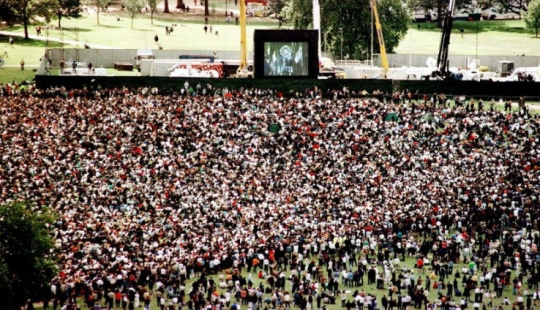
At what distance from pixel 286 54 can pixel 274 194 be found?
23.4 meters

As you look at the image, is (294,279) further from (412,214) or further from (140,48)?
(140,48)

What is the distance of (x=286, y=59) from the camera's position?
99.4 metres

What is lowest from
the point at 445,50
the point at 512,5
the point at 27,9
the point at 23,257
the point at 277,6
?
the point at 23,257

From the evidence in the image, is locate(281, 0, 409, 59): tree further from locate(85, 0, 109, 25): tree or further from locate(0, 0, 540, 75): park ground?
locate(85, 0, 109, 25): tree

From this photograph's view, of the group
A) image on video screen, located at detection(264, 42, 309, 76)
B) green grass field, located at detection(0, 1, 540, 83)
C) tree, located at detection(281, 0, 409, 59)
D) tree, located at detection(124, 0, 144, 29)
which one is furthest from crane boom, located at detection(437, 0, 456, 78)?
tree, located at detection(124, 0, 144, 29)

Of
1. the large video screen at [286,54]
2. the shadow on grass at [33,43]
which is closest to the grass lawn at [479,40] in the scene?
the shadow on grass at [33,43]

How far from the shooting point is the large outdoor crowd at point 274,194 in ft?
210

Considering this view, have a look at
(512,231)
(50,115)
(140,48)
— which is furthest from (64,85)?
(512,231)

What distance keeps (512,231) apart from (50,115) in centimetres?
3296

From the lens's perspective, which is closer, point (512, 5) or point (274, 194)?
point (274, 194)

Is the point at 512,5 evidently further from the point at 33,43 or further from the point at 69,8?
the point at 33,43

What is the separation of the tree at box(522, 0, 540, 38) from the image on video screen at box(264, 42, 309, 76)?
167ft

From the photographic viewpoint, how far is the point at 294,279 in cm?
6331

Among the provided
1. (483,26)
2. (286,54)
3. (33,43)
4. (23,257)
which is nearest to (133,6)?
(33,43)
